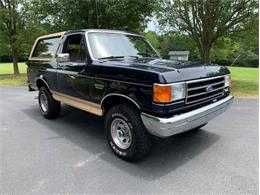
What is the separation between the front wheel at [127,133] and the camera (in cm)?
343

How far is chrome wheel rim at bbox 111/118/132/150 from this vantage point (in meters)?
3.70

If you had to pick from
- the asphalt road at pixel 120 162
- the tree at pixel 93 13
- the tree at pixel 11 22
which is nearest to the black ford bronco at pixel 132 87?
the asphalt road at pixel 120 162

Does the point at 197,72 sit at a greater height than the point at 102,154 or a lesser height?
greater

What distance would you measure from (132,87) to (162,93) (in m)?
0.50

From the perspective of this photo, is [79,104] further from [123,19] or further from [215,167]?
[123,19]

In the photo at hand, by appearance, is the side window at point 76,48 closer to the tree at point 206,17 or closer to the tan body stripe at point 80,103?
the tan body stripe at point 80,103

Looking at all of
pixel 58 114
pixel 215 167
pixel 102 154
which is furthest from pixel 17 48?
pixel 215 167

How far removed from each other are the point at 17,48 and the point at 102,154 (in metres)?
17.5

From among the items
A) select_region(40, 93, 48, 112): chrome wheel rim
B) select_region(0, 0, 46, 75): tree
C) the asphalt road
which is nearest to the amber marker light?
the asphalt road

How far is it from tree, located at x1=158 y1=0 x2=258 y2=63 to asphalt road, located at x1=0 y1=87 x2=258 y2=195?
733 cm

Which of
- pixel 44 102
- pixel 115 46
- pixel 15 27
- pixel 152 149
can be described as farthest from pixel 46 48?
pixel 15 27

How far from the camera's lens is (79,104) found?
15.4 ft

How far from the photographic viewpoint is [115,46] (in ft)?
15.0

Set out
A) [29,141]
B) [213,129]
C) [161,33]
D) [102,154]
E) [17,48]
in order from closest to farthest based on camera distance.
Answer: [102,154] < [29,141] < [213,129] < [161,33] < [17,48]
